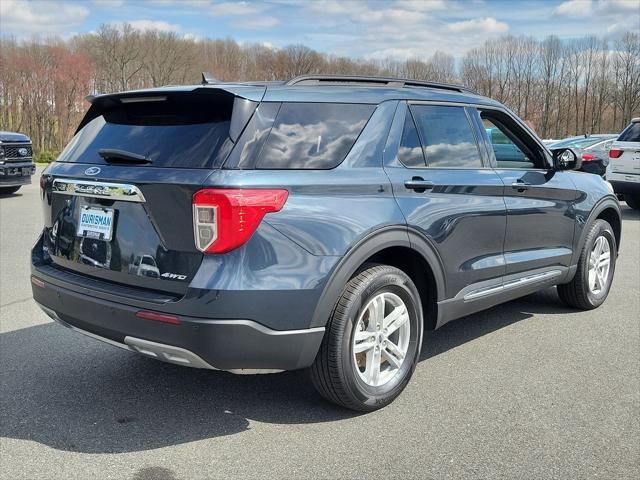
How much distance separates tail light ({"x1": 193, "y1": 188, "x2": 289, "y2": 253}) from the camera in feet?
9.71

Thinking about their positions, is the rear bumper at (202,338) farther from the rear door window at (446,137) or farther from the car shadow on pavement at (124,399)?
the rear door window at (446,137)

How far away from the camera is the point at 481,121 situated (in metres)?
4.50

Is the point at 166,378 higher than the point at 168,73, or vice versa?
the point at 168,73

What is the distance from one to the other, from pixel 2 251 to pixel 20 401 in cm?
506

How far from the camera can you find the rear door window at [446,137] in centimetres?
399

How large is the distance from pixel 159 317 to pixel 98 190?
79 cm

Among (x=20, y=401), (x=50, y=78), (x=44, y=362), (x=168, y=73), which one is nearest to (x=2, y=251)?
(x=44, y=362)

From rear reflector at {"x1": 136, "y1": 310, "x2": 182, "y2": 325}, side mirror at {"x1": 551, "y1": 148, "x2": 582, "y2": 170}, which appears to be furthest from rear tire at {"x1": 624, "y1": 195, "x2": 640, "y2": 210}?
rear reflector at {"x1": 136, "y1": 310, "x2": 182, "y2": 325}

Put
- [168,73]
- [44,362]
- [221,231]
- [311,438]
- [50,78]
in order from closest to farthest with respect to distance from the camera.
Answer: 1. [221,231]
2. [311,438]
3. [44,362]
4. [50,78]
5. [168,73]

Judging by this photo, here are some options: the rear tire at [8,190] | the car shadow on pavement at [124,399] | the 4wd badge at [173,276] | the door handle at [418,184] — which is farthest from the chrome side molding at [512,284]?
the rear tire at [8,190]

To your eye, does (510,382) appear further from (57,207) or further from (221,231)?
(57,207)

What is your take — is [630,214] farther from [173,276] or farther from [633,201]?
[173,276]

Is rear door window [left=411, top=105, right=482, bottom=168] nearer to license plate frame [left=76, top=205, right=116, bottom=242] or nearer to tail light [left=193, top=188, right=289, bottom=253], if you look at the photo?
tail light [left=193, top=188, right=289, bottom=253]

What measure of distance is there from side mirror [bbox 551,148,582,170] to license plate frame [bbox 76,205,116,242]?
349 cm
